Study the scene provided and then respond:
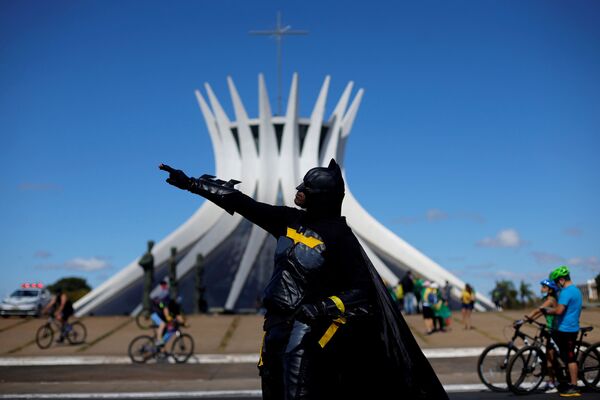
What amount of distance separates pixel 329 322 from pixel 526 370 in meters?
6.93

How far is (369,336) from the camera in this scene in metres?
4.11

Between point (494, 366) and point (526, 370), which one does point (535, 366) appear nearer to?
point (526, 370)

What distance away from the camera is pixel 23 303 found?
26938 mm

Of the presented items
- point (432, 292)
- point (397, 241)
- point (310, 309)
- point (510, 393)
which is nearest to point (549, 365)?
point (510, 393)

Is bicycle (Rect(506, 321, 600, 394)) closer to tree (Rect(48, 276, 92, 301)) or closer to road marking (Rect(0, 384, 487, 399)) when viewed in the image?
road marking (Rect(0, 384, 487, 399))

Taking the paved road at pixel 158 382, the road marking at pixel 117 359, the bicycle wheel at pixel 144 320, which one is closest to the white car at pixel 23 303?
the bicycle wheel at pixel 144 320

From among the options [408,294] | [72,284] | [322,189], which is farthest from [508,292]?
[322,189]

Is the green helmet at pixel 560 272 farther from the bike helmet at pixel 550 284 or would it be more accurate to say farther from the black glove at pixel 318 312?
the black glove at pixel 318 312

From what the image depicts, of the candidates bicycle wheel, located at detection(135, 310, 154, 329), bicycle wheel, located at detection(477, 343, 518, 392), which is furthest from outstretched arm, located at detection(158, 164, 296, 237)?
bicycle wheel, located at detection(135, 310, 154, 329)

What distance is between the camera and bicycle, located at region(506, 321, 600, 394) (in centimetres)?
993

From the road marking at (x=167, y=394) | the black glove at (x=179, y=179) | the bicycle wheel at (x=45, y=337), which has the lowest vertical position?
the road marking at (x=167, y=394)

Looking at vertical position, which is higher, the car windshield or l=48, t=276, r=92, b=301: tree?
l=48, t=276, r=92, b=301: tree

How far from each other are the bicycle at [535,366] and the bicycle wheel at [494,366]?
0.22m

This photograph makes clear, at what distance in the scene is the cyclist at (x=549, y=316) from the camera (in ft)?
32.6
